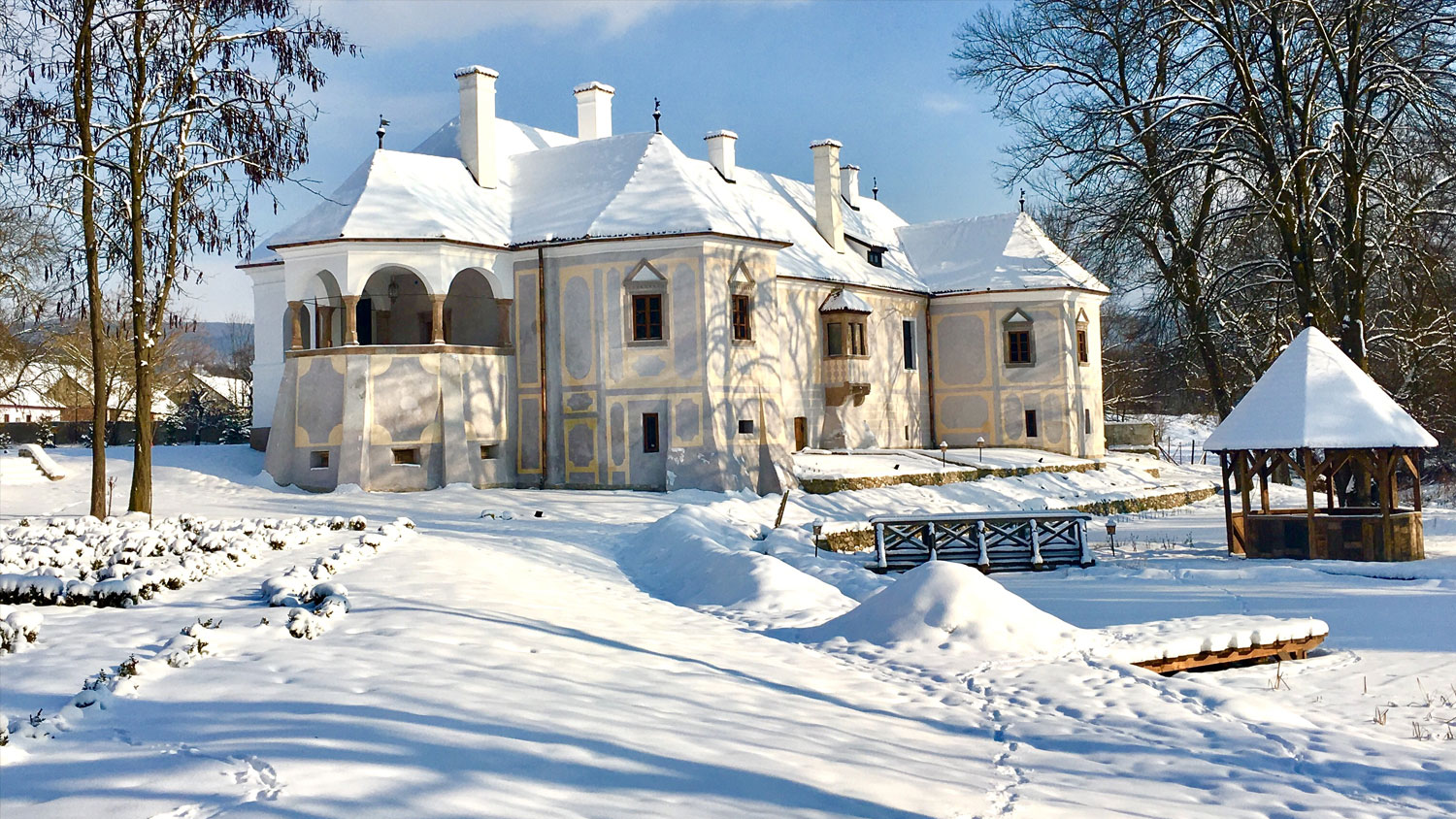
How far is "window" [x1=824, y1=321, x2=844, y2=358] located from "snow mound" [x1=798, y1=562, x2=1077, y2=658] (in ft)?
74.4

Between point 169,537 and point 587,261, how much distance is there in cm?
1532

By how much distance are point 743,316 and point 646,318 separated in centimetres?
240

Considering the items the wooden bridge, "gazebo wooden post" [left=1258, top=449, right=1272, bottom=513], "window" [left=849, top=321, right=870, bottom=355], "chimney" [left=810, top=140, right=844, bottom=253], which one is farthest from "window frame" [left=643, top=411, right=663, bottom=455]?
"gazebo wooden post" [left=1258, top=449, right=1272, bottom=513]

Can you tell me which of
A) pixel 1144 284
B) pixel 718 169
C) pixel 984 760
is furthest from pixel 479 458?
pixel 984 760

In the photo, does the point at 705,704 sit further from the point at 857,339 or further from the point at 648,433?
the point at 857,339

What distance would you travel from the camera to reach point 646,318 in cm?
2898

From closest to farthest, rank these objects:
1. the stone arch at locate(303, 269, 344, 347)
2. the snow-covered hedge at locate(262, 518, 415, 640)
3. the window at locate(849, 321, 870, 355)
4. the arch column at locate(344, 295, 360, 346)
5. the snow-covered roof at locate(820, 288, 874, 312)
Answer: the snow-covered hedge at locate(262, 518, 415, 640), the arch column at locate(344, 295, 360, 346), the stone arch at locate(303, 269, 344, 347), the snow-covered roof at locate(820, 288, 874, 312), the window at locate(849, 321, 870, 355)

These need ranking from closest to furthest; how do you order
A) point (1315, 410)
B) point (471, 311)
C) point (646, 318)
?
point (1315, 410) → point (646, 318) → point (471, 311)

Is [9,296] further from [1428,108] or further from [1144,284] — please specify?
[1428,108]

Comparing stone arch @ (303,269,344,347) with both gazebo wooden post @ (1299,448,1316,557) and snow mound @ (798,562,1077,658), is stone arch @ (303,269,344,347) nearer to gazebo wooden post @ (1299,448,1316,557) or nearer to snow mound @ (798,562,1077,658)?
snow mound @ (798,562,1077,658)

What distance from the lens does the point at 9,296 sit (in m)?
37.9

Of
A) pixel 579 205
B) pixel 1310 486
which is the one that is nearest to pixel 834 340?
pixel 579 205

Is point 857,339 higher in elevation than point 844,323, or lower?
lower

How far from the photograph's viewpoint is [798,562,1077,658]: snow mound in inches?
439
